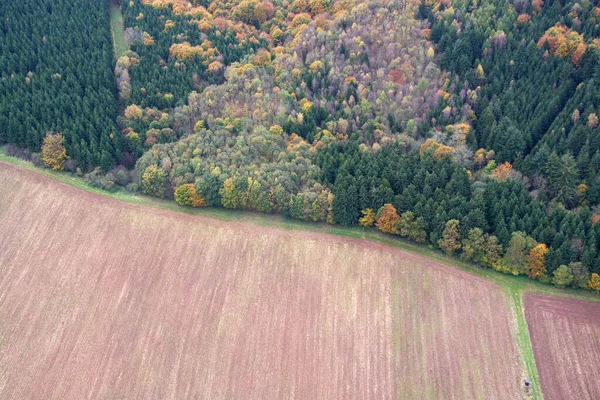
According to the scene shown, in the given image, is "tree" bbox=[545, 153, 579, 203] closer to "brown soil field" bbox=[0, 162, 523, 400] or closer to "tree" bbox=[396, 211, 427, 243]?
"brown soil field" bbox=[0, 162, 523, 400]

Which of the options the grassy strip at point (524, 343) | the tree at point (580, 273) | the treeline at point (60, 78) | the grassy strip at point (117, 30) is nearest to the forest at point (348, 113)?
the tree at point (580, 273)

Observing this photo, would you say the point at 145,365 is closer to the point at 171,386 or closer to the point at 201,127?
the point at 171,386

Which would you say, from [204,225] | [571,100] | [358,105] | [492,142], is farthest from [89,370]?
[571,100]

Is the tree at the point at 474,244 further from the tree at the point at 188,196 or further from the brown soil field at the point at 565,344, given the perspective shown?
the tree at the point at 188,196

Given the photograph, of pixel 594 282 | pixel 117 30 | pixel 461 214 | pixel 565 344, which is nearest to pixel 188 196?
pixel 461 214

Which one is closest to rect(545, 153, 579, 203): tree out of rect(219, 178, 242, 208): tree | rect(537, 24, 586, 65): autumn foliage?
rect(537, 24, 586, 65): autumn foliage

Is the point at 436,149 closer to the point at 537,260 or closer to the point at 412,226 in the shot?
the point at 412,226
